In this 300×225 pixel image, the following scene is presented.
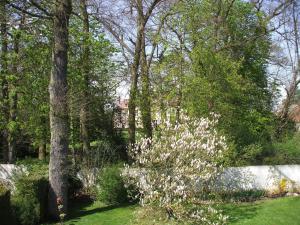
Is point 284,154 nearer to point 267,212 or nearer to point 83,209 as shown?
point 267,212

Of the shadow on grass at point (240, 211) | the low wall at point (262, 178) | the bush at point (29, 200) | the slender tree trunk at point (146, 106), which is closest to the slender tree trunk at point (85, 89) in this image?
the slender tree trunk at point (146, 106)

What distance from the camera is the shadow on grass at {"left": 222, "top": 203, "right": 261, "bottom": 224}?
1185 centimetres

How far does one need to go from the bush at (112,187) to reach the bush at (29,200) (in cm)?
207

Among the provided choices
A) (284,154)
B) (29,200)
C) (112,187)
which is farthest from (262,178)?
(29,200)

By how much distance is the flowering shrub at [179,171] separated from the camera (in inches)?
409

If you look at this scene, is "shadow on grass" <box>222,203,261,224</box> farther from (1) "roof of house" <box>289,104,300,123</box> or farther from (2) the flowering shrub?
(1) "roof of house" <box>289,104,300,123</box>

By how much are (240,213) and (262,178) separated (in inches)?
147

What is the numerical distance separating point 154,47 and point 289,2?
944 cm

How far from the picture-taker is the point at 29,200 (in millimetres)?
11727

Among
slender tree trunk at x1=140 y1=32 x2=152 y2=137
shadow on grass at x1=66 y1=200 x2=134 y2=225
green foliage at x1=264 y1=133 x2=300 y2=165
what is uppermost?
slender tree trunk at x1=140 y1=32 x2=152 y2=137

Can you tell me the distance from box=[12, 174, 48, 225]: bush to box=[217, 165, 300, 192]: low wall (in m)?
6.10

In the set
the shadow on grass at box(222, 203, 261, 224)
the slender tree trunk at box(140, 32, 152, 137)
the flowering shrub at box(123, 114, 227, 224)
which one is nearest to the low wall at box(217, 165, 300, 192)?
the shadow on grass at box(222, 203, 261, 224)

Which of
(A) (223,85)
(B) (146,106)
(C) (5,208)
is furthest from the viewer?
(B) (146,106)

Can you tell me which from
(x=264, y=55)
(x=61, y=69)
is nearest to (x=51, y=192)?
(x=61, y=69)
